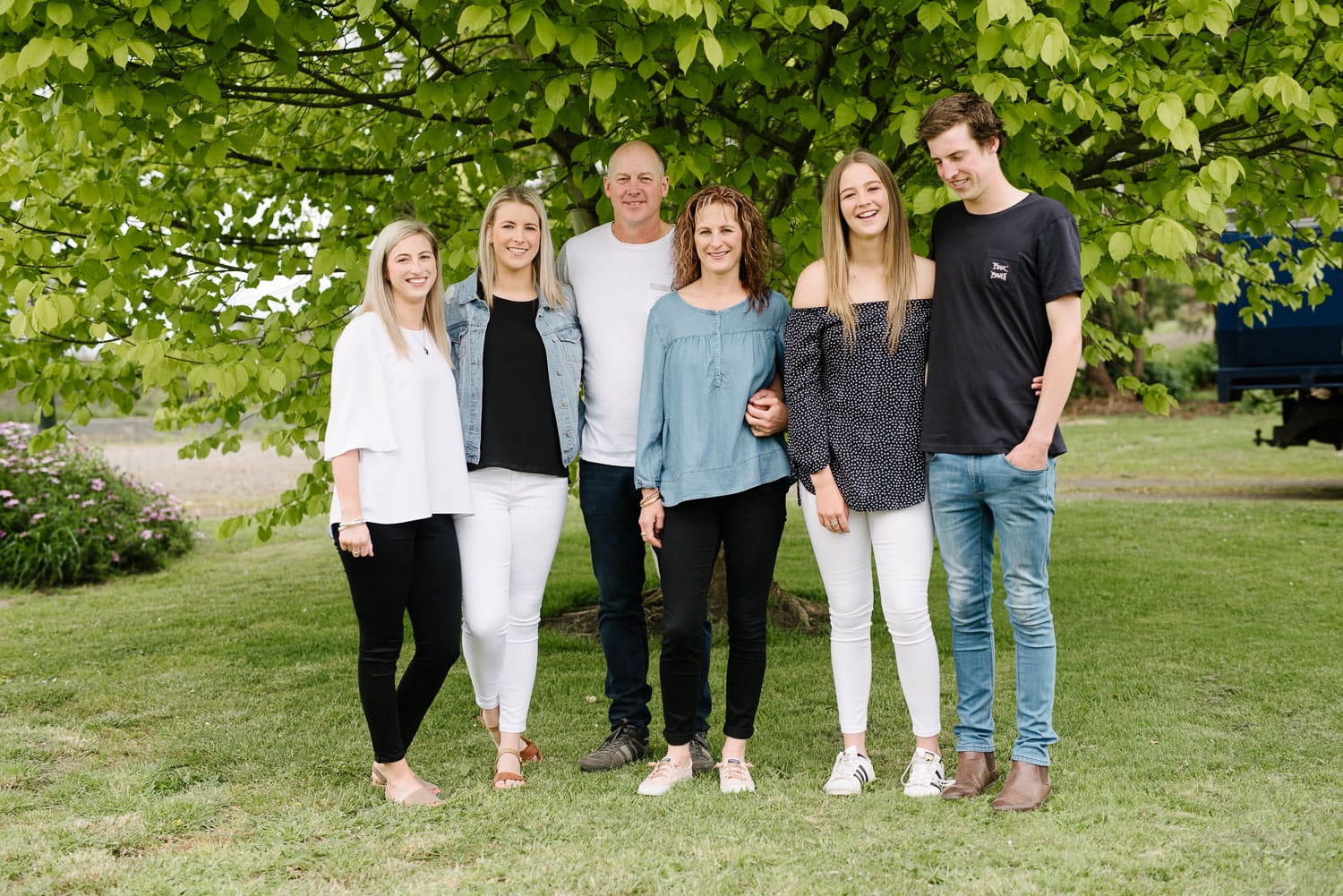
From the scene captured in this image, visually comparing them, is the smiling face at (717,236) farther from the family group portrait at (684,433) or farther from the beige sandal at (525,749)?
the beige sandal at (525,749)

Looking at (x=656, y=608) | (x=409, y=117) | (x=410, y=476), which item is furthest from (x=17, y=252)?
(x=656, y=608)

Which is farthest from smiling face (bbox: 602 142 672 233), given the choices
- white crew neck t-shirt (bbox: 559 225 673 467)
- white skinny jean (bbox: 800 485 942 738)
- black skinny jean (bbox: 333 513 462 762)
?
black skinny jean (bbox: 333 513 462 762)

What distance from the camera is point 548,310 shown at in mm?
4020

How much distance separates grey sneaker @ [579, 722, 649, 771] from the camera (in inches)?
167

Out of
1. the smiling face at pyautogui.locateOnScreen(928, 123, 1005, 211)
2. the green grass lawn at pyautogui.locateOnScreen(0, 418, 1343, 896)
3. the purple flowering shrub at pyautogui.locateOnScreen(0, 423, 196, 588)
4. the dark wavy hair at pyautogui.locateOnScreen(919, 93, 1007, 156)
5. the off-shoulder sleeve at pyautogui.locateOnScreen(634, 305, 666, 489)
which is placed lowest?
the green grass lawn at pyautogui.locateOnScreen(0, 418, 1343, 896)

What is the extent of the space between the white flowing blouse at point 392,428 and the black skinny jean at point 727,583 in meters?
0.73

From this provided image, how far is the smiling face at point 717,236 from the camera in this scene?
3.78 meters

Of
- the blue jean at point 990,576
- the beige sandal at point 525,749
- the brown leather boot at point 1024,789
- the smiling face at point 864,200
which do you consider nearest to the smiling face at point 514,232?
the smiling face at point 864,200

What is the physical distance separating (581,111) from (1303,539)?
766cm

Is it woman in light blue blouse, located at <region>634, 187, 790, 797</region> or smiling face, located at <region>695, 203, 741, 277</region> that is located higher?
smiling face, located at <region>695, 203, 741, 277</region>

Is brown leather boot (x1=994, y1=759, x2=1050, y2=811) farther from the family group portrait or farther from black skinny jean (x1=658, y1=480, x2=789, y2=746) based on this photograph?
black skinny jean (x1=658, y1=480, x2=789, y2=746)

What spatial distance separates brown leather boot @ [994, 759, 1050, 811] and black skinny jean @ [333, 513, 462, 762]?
1836mm

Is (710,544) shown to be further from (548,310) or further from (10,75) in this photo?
(10,75)

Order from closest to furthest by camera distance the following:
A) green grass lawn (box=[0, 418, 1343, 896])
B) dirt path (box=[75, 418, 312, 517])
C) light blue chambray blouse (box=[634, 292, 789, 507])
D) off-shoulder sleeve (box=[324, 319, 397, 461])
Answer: green grass lawn (box=[0, 418, 1343, 896])
off-shoulder sleeve (box=[324, 319, 397, 461])
light blue chambray blouse (box=[634, 292, 789, 507])
dirt path (box=[75, 418, 312, 517])
